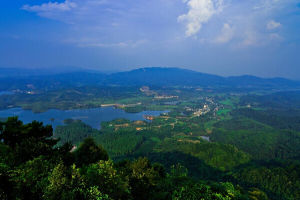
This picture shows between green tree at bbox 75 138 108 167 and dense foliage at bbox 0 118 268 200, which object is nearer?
dense foliage at bbox 0 118 268 200

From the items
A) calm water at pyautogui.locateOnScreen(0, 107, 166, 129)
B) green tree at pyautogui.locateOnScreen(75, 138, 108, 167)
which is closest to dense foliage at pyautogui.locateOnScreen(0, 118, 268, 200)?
green tree at pyautogui.locateOnScreen(75, 138, 108, 167)

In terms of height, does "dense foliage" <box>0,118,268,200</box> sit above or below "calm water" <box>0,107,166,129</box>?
above

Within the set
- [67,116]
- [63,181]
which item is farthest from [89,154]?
[67,116]

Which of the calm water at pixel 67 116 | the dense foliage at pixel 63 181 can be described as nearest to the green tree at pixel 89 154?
the dense foliage at pixel 63 181

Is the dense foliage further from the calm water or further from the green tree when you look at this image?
the calm water

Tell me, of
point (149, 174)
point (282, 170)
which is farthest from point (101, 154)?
point (282, 170)

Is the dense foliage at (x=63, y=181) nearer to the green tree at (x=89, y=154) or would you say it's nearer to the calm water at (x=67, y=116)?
the green tree at (x=89, y=154)

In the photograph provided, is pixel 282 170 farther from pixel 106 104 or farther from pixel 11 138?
pixel 106 104

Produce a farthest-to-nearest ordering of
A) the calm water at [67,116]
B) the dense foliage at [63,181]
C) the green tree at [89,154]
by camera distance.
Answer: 1. the calm water at [67,116]
2. the green tree at [89,154]
3. the dense foliage at [63,181]

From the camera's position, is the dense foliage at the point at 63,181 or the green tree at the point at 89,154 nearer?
the dense foliage at the point at 63,181

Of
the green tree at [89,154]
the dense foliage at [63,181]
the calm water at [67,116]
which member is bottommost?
the calm water at [67,116]

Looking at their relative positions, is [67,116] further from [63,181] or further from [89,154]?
[63,181]
